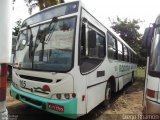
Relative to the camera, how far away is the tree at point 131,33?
124 feet

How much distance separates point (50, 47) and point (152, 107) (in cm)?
252

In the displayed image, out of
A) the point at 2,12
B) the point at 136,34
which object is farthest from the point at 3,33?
the point at 136,34

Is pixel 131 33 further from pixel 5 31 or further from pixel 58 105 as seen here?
pixel 5 31

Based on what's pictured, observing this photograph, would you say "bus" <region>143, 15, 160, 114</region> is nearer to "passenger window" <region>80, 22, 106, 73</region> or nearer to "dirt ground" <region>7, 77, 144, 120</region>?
"passenger window" <region>80, 22, 106, 73</region>

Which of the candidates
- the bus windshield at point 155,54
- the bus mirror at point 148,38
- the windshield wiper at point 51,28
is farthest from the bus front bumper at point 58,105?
the bus mirror at point 148,38

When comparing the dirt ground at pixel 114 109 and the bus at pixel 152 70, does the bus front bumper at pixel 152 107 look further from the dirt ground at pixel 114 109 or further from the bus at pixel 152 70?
the dirt ground at pixel 114 109

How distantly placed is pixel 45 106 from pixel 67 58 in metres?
1.12

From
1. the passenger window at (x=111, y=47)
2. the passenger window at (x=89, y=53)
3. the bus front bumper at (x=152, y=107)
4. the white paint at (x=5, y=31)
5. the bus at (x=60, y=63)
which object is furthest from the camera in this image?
the passenger window at (x=111, y=47)

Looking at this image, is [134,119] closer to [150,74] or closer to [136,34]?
[150,74]

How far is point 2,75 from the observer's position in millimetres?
2146

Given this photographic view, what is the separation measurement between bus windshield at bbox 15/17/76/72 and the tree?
108ft

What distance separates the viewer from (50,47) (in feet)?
17.3

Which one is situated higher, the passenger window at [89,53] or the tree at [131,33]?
the tree at [131,33]

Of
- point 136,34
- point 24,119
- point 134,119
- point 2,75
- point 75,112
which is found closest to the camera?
point 2,75
